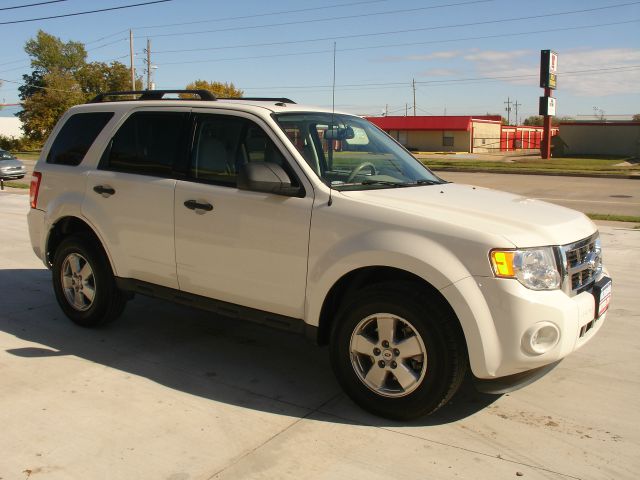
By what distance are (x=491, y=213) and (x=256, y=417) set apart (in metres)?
1.87

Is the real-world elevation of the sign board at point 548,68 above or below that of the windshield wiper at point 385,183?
above

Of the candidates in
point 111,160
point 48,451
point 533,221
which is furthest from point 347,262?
point 111,160

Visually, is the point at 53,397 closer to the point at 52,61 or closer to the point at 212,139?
the point at 212,139

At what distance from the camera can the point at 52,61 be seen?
315 feet

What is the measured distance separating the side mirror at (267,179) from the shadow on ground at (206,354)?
52.8 inches

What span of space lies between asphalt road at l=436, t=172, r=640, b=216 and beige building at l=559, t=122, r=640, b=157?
3062cm

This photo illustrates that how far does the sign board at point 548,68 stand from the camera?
46531 mm

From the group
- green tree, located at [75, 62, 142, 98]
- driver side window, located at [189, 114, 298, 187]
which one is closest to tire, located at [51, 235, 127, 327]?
driver side window, located at [189, 114, 298, 187]

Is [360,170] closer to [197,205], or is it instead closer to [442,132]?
[197,205]

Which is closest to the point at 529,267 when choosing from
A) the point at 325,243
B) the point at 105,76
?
the point at 325,243

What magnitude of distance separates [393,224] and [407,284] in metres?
0.36

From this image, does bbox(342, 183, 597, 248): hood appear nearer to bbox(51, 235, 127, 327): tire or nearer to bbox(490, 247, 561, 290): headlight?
bbox(490, 247, 561, 290): headlight

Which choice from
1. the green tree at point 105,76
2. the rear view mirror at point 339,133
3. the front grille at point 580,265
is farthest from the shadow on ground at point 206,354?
the green tree at point 105,76

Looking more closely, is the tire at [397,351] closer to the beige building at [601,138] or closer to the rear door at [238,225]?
the rear door at [238,225]
